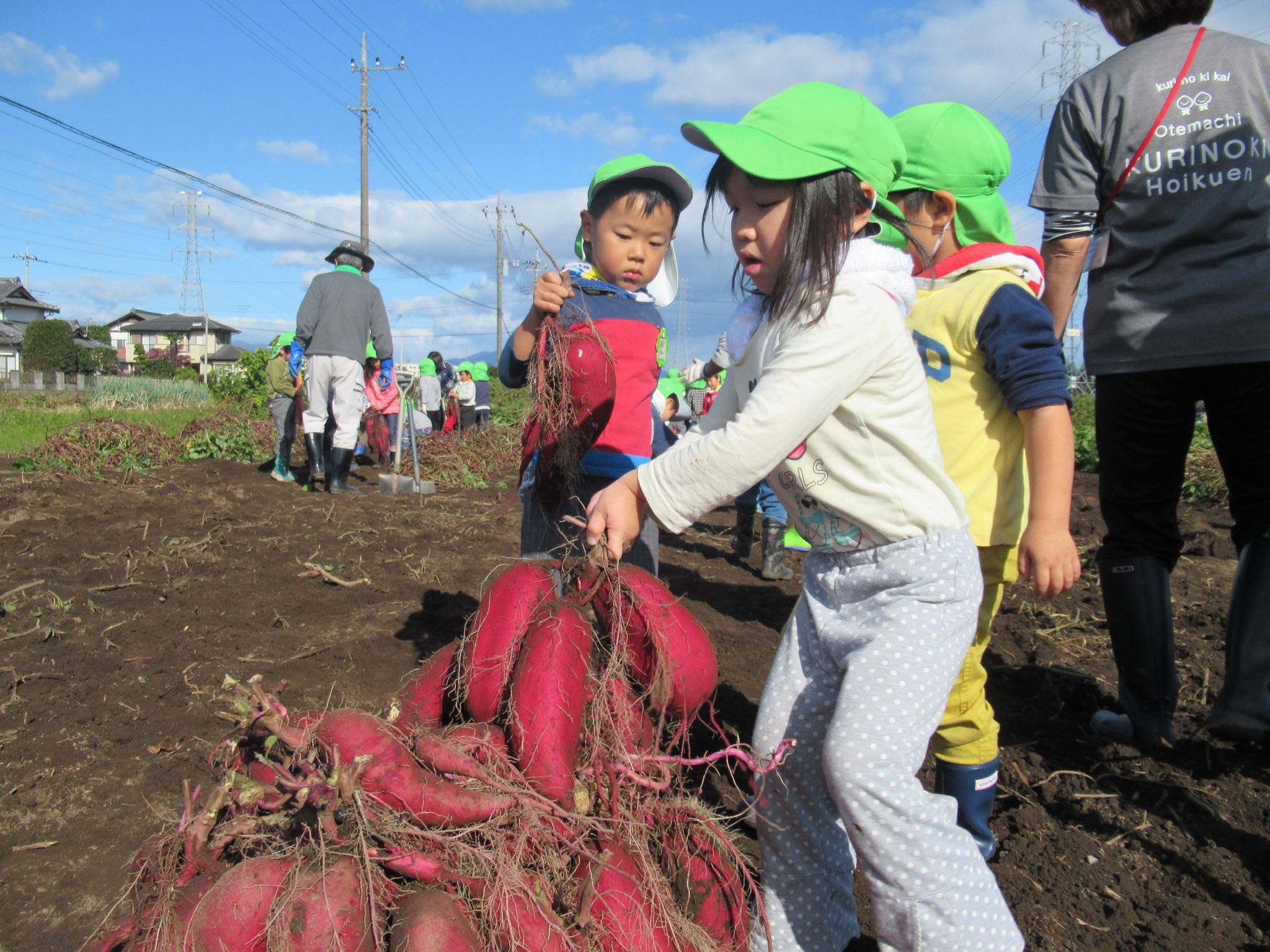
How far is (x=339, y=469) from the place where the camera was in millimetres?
6953

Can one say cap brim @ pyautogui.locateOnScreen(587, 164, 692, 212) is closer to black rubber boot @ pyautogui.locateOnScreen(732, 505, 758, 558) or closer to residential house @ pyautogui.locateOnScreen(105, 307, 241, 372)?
black rubber boot @ pyautogui.locateOnScreen(732, 505, 758, 558)

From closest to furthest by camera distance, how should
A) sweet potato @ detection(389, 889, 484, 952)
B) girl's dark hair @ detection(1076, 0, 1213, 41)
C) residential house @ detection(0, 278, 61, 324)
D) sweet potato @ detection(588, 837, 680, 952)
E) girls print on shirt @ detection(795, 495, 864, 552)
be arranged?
sweet potato @ detection(389, 889, 484, 952), sweet potato @ detection(588, 837, 680, 952), girls print on shirt @ detection(795, 495, 864, 552), girl's dark hair @ detection(1076, 0, 1213, 41), residential house @ detection(0, 278, 61, 324)

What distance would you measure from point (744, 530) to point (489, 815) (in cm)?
410

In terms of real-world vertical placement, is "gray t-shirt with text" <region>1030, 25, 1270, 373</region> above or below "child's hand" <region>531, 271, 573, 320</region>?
above

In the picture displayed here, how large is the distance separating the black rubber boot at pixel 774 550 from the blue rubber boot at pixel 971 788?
2.90 metres

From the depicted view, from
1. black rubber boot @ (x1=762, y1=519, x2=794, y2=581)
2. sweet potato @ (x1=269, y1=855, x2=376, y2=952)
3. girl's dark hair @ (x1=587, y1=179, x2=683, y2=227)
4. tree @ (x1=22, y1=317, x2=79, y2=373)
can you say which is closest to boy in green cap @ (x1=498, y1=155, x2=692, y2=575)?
girl's dark hair @ (x1=587, y1=179, x2=683, y2=227)

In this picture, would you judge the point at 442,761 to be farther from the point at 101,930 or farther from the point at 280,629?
the point at 280,629

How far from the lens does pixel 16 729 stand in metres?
2.33

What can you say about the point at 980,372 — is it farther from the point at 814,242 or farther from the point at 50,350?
the point at 50,350

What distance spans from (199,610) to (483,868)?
2681 mm

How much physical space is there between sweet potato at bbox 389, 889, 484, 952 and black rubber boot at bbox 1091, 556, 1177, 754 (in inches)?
77.0

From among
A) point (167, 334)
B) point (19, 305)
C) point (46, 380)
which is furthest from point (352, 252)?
point (167, 334)

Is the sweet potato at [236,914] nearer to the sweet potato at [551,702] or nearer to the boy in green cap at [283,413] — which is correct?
the sweet potato at [551,702]

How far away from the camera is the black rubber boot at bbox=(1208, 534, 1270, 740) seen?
2041 millimetres
